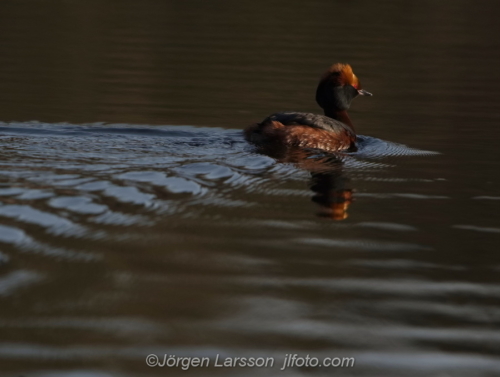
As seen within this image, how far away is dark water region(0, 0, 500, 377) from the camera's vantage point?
Result: 3.96 m

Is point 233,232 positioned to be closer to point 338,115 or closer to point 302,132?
point 302,132

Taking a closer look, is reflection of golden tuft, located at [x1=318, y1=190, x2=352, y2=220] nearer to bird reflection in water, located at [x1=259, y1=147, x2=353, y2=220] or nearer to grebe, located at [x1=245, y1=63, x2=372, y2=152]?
bird reflection in water, located at [x1=259, y1=147, x2=353, y2=220]

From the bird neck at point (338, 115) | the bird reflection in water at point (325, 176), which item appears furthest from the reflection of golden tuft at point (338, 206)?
the bird neck at point (338, 115)

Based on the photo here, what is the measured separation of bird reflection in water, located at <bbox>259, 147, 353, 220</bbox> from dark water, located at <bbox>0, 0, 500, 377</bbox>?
0.11 ft

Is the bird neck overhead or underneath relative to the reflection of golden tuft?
overhead

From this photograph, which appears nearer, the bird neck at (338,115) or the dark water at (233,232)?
the dark water at (233,232)

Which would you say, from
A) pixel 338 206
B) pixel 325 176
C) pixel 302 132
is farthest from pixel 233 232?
pixel 302 132

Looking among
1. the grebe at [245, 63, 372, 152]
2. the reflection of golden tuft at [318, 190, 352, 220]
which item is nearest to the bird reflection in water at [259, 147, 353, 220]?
the reflection of golden tuft at [318, 190, 352, 220]

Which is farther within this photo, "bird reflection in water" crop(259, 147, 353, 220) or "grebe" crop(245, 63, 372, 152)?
"grebe" crop(245, 63, 372, 152)

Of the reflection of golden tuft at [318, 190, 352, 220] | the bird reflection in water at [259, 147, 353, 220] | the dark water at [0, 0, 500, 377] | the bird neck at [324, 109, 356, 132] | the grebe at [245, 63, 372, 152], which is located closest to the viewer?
the dark water at [0, 0, 500, 377]

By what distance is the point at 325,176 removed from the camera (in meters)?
8.11

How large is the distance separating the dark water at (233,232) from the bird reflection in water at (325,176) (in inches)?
1.4

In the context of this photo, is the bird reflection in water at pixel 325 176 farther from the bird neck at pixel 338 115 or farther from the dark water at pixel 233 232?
the bird neck at pixel 338 115

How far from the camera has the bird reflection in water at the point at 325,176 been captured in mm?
6762
